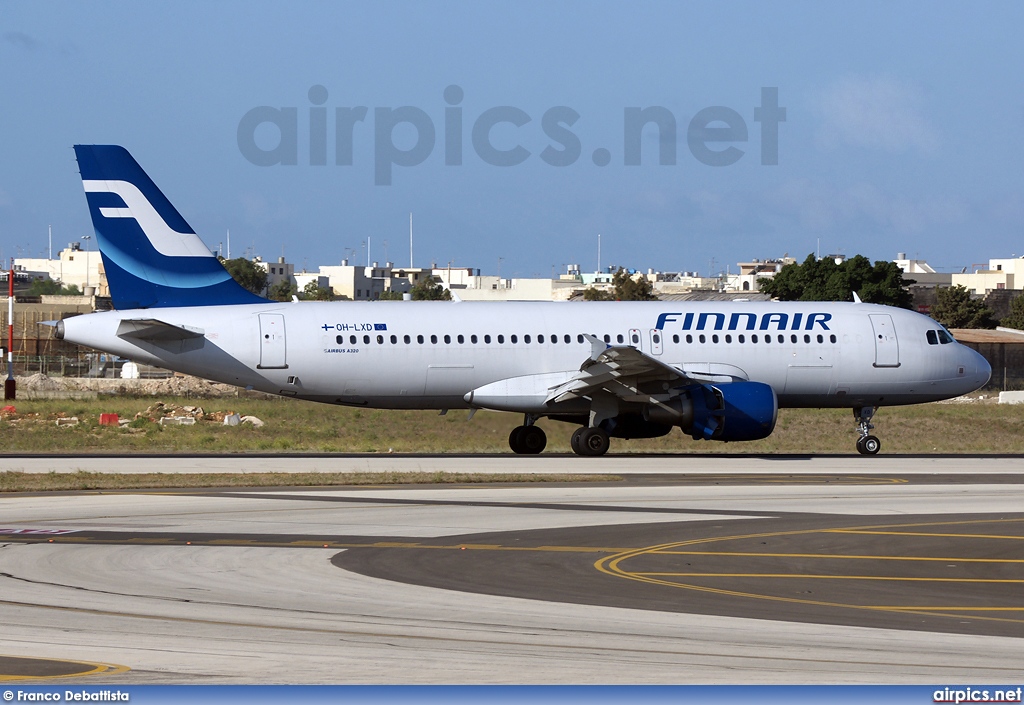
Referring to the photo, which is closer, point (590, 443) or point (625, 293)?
point (590, 443)

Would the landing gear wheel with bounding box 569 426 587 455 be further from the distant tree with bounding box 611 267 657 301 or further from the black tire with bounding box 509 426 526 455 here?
the distant tree with bounding box 611 267 657 301

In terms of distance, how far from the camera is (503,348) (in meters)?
35.8

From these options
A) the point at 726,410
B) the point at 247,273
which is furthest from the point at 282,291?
the point at 726,410

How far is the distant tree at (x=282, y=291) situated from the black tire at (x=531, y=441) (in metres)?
98.9

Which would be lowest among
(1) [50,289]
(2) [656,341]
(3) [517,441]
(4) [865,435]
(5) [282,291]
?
(3) [517,441]

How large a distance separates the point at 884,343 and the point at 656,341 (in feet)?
21.6

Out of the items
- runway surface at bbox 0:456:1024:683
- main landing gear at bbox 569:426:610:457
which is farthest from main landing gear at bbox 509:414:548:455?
runway surface at bbox 0:456:1024:683

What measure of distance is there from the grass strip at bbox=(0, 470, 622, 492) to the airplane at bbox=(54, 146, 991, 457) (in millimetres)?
5597

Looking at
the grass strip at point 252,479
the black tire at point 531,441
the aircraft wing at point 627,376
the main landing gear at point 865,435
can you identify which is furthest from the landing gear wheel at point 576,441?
the main landing gear at point 865,435

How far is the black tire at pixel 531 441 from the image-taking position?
37344 millimetres

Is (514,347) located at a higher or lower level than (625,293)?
lower

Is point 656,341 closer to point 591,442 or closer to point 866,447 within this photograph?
point 591,442

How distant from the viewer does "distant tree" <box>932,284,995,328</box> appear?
108 metres

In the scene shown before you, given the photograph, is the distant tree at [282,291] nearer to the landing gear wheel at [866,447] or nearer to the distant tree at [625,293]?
the distant tree at [625,293]
